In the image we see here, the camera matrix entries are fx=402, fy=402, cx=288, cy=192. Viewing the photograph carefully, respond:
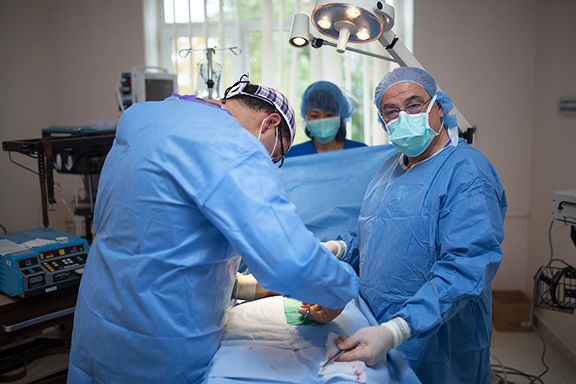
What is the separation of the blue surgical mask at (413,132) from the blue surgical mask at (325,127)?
3.57 ft

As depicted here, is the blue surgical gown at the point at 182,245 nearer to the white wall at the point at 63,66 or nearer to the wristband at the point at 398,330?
the wristband at the point at 398,330

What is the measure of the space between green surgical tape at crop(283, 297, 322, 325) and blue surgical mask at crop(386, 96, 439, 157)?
1.90ft

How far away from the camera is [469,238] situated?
1.02m

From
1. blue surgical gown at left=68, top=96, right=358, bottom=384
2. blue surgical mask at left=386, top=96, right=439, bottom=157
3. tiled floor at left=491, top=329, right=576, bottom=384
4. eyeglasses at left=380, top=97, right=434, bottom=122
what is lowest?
tiled floor at left=491, top=329, right=576, bottom=384

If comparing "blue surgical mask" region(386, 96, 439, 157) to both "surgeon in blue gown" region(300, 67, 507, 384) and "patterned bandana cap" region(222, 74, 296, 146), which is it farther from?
"patterned bandana cap" region(222, 74, 296, 146)

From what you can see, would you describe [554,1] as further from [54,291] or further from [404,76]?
[54,291]

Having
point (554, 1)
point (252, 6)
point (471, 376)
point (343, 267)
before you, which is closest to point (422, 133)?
point (343, 267)

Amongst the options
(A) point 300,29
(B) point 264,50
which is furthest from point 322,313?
(B) point 264,50

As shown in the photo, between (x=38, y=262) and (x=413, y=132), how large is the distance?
1457 mm

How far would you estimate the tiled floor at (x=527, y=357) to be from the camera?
222 centimetres

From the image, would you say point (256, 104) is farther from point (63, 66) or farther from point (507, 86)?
point (63, 66)

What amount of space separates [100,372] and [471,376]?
3.36ft

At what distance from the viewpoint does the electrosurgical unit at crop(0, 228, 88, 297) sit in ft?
4.89

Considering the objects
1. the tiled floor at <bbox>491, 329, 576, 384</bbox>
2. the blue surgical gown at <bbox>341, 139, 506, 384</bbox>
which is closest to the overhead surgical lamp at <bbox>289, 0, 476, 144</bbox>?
the blue surgical gown at <bbox>341, 139, 506, 384</bbox>
